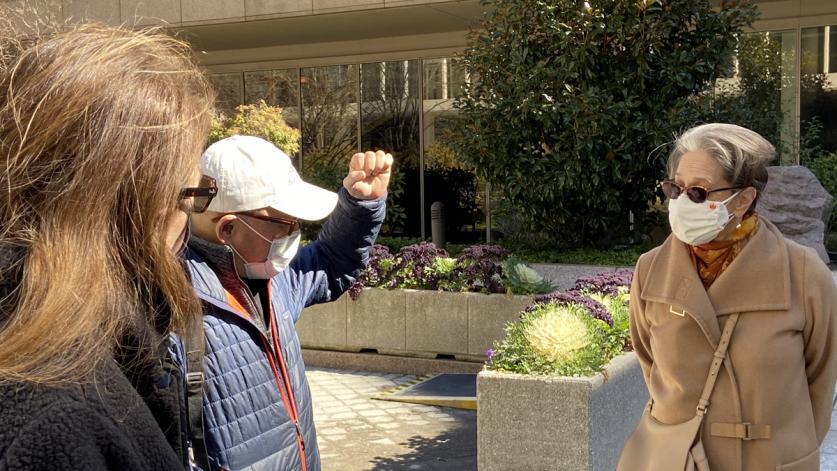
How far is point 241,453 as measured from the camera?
218cm

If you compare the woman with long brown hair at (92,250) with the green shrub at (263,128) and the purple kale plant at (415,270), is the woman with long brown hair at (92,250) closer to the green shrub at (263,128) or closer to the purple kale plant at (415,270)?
the purple kale plant at (415,270)

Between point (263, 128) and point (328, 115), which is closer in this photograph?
point (263, 128)

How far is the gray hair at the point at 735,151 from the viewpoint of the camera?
3049mm

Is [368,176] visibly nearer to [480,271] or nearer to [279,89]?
[480,271]

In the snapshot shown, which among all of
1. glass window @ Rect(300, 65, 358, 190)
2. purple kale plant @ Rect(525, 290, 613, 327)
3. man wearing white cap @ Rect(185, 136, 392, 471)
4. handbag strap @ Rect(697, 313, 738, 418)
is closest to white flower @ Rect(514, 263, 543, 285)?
purple kale plant @ Rect(525, 290, 613, 327)

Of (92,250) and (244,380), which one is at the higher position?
(92,250)

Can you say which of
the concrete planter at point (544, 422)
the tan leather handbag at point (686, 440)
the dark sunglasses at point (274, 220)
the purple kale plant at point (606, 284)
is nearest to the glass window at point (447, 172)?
the purple kale plant at point (606, 284)

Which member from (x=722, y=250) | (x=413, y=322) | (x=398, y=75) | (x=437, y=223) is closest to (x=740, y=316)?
(x=722, y=250)

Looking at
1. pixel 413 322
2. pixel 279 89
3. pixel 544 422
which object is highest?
pixel 279 89

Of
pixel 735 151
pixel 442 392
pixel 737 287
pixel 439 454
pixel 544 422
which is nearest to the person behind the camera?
pixel 737 287

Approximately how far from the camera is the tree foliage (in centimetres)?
900

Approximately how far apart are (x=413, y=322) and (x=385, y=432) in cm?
196

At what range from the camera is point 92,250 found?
1.28 meters

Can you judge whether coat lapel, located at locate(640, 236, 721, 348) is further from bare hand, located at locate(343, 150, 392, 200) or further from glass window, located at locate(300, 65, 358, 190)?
glass window, located at locate(300, 65, 358, 190)
